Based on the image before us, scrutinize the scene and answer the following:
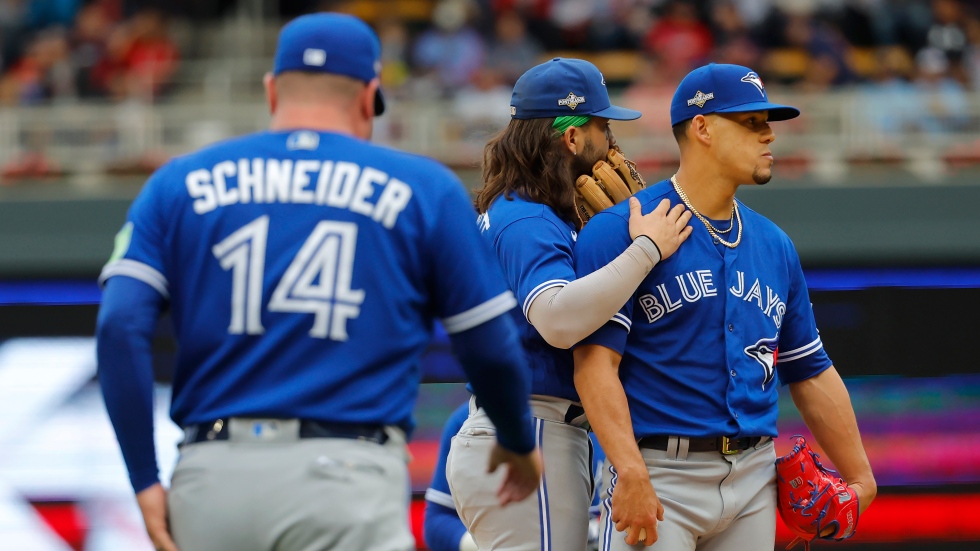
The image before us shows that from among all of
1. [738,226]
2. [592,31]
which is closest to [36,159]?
[592,31]

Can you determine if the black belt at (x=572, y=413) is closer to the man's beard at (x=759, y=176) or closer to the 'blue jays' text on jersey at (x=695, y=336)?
the 'blue jays' text on jersey at (x=695, y=336)

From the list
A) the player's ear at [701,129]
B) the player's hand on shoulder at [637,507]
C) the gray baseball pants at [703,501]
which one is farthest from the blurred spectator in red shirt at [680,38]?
the player's hand on shoulder at [637,507]

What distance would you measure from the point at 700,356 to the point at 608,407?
308mm

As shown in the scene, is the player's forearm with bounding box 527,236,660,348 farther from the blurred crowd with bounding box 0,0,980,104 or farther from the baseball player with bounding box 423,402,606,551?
the blurred crowd with bounding box 0,0,980,104

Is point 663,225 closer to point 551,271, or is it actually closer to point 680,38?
point 551,271

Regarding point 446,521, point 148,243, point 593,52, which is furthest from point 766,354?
point 593,52

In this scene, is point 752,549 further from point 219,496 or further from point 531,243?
point 219,496

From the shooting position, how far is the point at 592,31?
1064 centimetres

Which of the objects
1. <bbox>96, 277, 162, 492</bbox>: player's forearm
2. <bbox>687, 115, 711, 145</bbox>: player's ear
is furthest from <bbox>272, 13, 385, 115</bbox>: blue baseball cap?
<bbox>687, 115, 711, 145</bbox>: player's ear

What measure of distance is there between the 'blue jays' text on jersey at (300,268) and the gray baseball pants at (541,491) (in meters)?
1.05

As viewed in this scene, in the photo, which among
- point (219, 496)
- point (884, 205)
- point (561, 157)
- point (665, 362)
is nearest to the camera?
point (219, 496)

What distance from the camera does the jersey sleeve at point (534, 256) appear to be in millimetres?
3467

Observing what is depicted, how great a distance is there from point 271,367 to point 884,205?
5644 mm

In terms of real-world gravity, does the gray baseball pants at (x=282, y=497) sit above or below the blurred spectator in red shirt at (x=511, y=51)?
above
